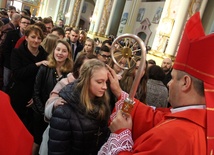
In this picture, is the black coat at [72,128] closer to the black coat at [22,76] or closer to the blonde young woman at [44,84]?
the blonde young woman at [44,84]

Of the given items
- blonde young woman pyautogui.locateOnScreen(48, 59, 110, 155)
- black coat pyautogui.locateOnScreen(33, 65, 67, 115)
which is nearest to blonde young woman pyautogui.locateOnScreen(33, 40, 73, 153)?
black coat pyautogui.locateOnScreen(33, 65, 67, 115)

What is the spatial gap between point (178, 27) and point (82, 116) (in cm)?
629

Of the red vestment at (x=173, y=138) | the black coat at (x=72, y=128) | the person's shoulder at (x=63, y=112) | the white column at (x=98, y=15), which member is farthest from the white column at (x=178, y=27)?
the white column at (x=98, y=15)

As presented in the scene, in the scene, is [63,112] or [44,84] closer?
[63,112]

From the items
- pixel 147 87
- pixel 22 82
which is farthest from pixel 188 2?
pixel 22 82

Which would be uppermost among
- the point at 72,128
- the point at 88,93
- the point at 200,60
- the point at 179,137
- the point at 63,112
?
the point at 200,60

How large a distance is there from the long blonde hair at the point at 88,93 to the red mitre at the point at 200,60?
76cm

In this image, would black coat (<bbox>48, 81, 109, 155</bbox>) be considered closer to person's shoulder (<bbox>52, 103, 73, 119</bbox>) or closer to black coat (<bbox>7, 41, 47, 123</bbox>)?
person's shoulder (<bbox>52, 103, 73, 119</bbox>)

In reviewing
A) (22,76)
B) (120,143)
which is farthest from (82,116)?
(22,76)

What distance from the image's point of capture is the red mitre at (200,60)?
1.10 meters

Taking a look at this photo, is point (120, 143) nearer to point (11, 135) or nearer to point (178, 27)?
point (11, 135)

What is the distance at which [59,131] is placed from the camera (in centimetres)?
172

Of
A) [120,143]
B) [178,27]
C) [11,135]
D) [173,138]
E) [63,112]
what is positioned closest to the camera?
[11,135]

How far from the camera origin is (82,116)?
1776mm
